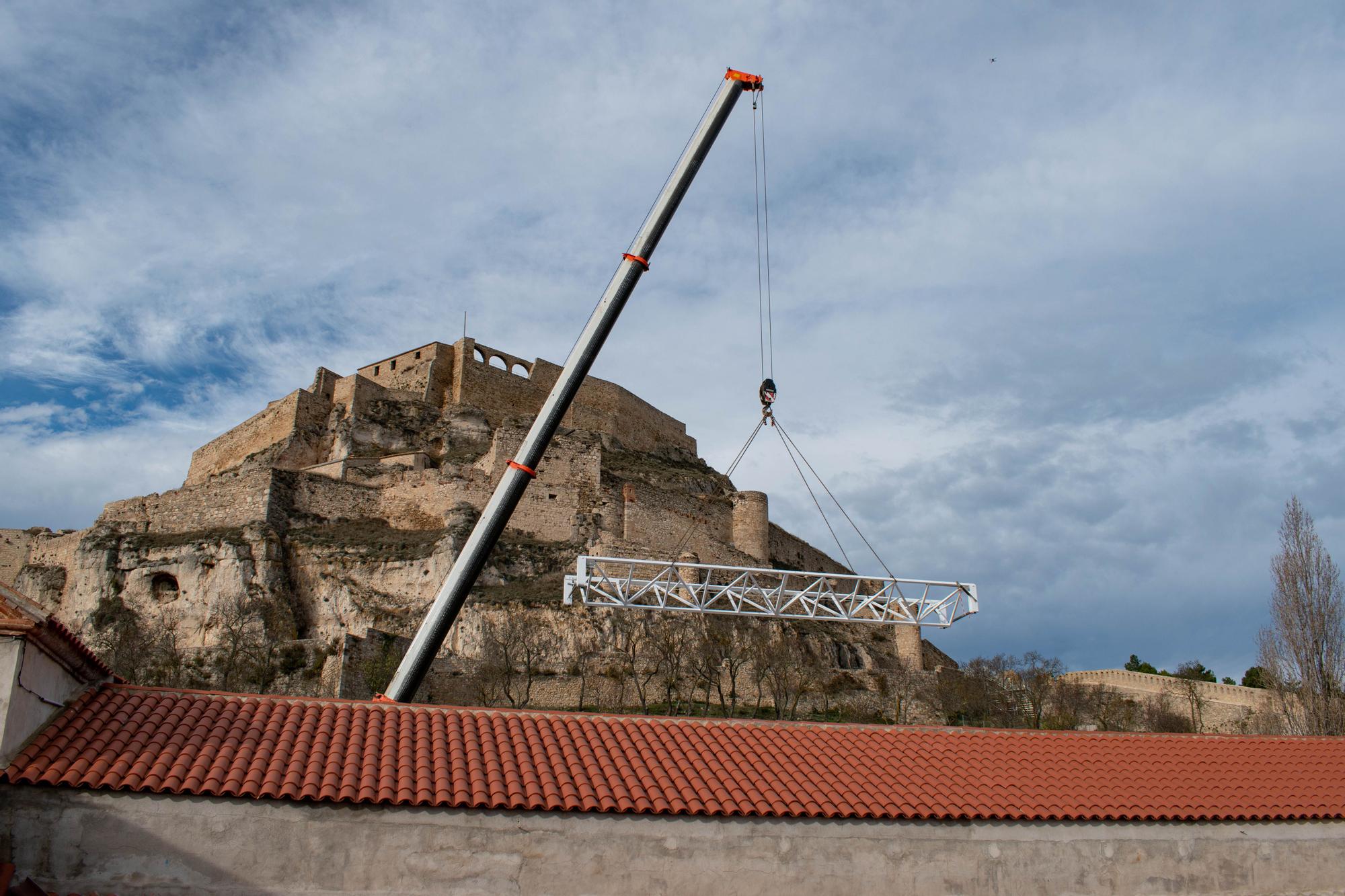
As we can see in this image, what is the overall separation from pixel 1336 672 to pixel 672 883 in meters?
27.4

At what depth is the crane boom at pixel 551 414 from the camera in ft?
60.5

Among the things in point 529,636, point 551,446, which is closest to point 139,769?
point 529,636

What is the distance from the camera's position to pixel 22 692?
1364cm

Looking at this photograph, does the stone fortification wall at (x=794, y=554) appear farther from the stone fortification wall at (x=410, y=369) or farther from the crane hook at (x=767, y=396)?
the crane hook at (x=767, y=396)

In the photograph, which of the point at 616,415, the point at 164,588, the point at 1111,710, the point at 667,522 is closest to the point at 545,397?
the point at 616,415

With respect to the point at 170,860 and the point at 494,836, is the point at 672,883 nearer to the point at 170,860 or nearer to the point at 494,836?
the point at 494,836

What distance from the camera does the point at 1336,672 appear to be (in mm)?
32812

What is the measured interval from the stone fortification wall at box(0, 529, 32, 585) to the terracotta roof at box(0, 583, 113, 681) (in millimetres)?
47802

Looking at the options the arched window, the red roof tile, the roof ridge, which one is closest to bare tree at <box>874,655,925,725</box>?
the roof ridge

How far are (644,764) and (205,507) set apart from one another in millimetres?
40968

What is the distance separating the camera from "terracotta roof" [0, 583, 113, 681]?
13422mm

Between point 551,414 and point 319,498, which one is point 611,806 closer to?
point 551,414

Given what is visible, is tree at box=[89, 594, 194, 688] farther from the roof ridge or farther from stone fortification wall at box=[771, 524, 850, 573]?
stone fortification wall at box=[771, 524, 850, 573]

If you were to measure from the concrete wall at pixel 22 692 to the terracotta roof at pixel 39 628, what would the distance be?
0.14 meters
